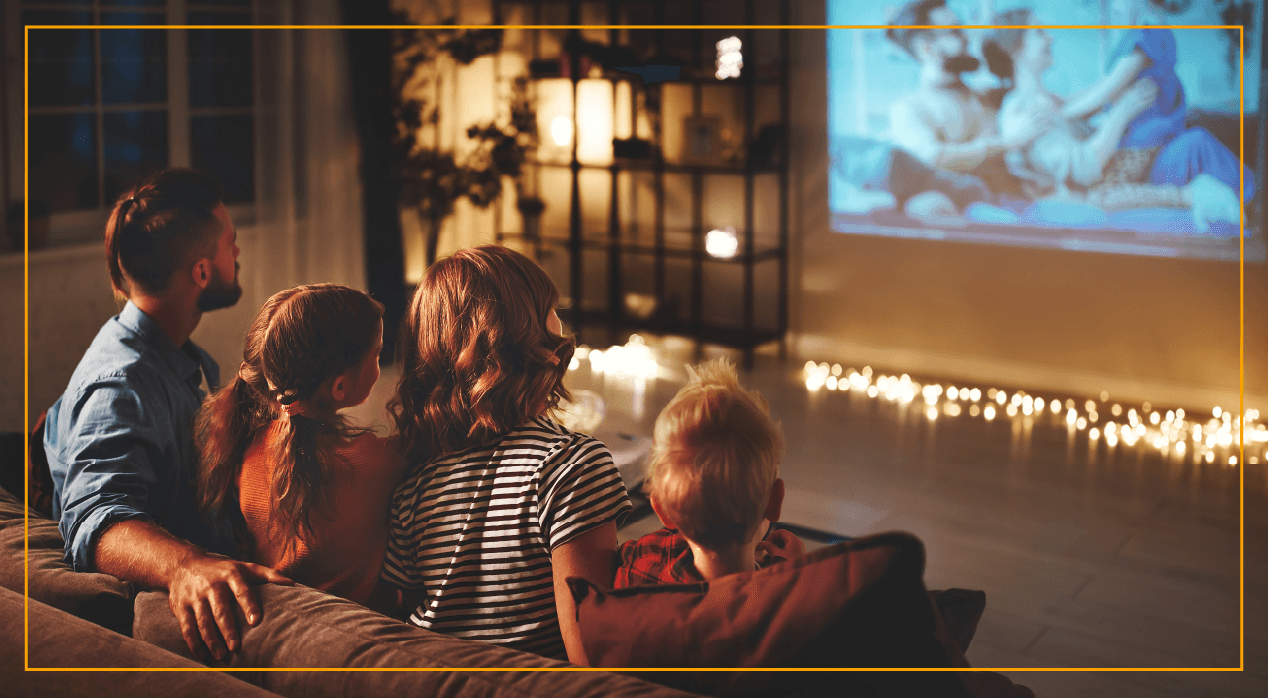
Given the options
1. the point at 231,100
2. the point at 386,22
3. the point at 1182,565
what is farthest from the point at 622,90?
the point at 1182,565

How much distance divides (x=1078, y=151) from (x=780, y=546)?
3.40 meters

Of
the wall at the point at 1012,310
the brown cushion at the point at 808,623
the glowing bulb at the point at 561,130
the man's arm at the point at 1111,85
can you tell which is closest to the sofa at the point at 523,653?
the brown cushion at the point at 808,623

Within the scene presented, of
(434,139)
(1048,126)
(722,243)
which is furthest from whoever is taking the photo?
(722,243)

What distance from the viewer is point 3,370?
9.50 feet

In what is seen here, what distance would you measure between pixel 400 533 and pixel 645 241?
155 inches

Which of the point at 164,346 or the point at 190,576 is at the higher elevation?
the point at 164,346

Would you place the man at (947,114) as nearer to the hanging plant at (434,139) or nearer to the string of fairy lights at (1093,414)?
the string of fairy lights at (1093,414)

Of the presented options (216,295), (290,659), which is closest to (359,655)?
(290,659)

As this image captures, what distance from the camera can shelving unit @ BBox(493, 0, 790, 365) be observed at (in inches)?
174

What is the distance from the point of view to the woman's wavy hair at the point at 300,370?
1.05 m

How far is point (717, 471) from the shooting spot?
908mm

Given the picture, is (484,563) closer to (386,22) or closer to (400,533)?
(400,533)

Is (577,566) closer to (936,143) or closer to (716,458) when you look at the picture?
(716,458)

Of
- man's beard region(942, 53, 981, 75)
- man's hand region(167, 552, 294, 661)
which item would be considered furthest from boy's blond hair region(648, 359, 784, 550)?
man's beard region(942, 53, 981, 75)
